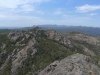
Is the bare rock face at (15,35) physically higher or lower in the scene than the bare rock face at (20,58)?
higher

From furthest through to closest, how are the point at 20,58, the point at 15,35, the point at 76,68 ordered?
the point at 15,35 < the point at 20,58 < the point at 76,68

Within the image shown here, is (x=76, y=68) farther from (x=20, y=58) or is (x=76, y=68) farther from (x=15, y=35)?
(x=15, y=35)

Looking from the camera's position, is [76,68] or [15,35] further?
[15,35]

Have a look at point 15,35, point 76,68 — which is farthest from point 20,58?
point 76,68

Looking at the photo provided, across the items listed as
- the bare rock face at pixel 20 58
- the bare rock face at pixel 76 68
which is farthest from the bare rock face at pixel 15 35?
the bare rock face at pixel 76 68

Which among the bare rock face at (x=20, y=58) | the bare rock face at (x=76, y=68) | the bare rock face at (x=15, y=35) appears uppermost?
the bare rock face at (x=15, y=35)

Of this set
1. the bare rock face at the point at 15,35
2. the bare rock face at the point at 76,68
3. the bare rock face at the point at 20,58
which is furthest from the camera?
the bare rock face at the point at 15,35

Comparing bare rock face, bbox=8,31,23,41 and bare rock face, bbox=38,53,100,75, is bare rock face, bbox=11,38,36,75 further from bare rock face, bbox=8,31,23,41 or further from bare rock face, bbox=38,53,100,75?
bare rock face, bbox=38,53,100,75

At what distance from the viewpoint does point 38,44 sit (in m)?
85.8

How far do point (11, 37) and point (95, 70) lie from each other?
2915 inches

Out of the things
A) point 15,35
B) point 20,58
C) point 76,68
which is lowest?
point 20,58

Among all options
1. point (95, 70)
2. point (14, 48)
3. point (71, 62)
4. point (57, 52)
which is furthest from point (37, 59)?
point (95, 70)

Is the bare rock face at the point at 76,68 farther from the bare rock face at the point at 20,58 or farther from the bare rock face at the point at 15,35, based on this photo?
the bare rock face at the point at 15,35

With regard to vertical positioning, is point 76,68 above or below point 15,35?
below
